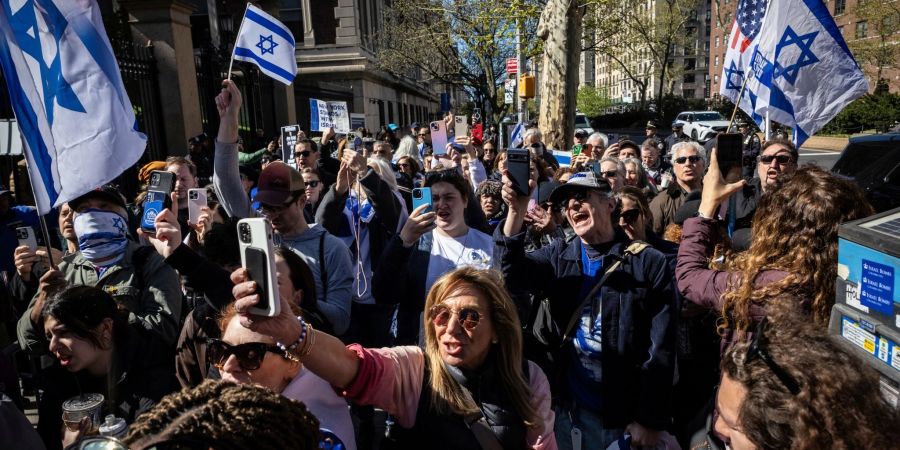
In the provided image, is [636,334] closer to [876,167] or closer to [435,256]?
[435,256]

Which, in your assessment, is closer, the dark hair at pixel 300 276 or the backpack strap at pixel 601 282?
the dark hair at pixel 300 276

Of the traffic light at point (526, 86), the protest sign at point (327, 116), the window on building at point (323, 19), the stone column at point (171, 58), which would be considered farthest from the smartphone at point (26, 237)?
the window on building at point (323, 19)

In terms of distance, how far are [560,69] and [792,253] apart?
33.0ft

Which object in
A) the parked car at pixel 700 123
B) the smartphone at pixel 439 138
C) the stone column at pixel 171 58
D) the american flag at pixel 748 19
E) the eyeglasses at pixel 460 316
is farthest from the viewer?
the parked car at pixel 700 123

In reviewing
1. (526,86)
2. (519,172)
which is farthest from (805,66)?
(526,86)

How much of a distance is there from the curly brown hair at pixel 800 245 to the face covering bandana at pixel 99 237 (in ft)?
9.96

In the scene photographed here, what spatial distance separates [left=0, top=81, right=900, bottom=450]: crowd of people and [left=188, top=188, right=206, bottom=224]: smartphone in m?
0.11

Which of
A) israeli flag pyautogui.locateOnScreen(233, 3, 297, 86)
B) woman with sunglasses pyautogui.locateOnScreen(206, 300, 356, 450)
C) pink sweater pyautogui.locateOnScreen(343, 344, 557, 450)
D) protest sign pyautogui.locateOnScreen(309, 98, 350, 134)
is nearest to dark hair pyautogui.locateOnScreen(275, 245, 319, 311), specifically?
woman with sunglasses pyautogui.locateOnScreen(206, 300, 356, 450)

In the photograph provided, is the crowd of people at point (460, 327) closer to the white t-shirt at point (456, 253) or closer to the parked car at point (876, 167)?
the white t-shirt at point (456, 253)

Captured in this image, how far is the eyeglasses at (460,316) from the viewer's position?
2.15 m

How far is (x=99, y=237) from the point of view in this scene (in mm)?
3182

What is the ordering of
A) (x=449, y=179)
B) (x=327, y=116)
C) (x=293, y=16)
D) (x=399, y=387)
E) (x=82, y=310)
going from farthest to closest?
1. (x=293, y=16)
2. (x=327, y=116)
3. (x=449, y=179)
4. (x=82, y=310)
5. (x=399, y=387)

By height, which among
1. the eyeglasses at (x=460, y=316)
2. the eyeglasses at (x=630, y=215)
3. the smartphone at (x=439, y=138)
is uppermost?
the smartphone at (x=439, y=138)

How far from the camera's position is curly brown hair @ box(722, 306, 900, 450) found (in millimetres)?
1312
